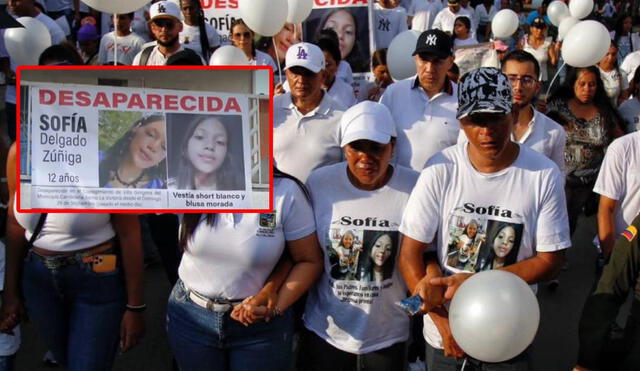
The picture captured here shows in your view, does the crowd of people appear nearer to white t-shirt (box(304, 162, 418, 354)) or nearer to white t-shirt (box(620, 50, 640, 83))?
white t-shirt (box(304, 162, 418, 354))

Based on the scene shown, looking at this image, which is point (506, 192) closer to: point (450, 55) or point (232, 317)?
point (232, 317)

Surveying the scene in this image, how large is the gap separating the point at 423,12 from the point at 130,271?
7959 millimetres

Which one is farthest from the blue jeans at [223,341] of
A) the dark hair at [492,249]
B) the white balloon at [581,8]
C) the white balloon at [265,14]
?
the white balloon at [581,8]

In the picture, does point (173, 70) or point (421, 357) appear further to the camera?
point (421, 357)

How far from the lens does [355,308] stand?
2719 millimetres

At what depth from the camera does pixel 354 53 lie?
619 centimetres

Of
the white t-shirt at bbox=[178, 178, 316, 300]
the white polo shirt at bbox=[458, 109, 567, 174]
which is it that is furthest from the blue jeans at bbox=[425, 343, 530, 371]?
the white polo shirt at bbox=[458, 109, 567, 174]

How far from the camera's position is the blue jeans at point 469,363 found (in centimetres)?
244

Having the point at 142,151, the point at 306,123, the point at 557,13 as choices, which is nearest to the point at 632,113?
the point at 306,123

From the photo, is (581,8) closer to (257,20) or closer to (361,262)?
(257,20)

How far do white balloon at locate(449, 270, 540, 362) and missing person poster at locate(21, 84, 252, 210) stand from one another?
818 mm

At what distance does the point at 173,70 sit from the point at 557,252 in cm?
156

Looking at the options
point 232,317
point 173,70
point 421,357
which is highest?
point 173,70

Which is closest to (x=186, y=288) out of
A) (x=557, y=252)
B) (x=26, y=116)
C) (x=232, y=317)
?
(x=232, y=317)
